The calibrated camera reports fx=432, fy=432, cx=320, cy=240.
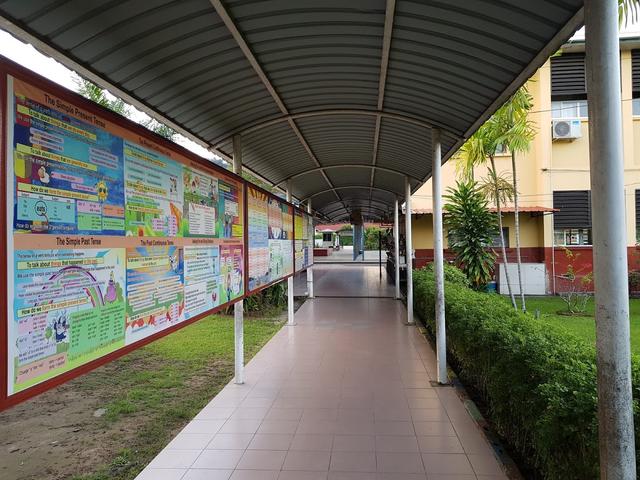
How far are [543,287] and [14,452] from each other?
15.3m

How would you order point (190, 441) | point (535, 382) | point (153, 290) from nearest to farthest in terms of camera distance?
1. point (153, 290)
2. point (535, 382)
3. point (190, 441)

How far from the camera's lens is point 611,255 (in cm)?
197

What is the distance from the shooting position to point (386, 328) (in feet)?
29.5

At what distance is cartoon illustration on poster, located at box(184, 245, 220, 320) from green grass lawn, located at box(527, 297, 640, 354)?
576 cm

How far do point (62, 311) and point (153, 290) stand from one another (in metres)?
0.86

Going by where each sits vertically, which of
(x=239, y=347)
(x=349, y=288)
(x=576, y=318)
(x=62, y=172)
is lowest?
(x=576, y=318)

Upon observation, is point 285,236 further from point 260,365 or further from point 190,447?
point 190,447

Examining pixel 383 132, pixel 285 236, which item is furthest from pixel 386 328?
pixel 383 132

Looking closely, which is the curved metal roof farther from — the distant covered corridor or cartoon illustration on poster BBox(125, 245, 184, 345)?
the distant covered corridor

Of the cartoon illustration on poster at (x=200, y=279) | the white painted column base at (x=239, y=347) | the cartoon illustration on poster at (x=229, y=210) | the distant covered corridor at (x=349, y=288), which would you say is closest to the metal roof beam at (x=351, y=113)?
the cartoon illustration on poster at (x=229, y=210)

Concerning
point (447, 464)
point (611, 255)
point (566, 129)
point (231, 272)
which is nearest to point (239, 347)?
point (231, 272)

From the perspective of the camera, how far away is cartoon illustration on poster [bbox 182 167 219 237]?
353cm

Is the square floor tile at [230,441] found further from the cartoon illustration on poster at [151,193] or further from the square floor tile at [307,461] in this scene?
the cartoon illustration on poster at [151,193]

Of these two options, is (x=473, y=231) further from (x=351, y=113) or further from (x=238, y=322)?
(x=238, y=322)
